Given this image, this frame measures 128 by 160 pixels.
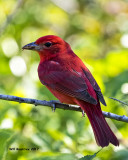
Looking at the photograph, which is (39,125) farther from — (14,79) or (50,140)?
(14,79)

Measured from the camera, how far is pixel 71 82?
3920 millimetres

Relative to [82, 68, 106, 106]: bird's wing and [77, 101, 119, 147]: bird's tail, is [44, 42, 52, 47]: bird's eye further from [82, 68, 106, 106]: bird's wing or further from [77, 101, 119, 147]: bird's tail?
[77, 101, 119, 147]: bird's tail

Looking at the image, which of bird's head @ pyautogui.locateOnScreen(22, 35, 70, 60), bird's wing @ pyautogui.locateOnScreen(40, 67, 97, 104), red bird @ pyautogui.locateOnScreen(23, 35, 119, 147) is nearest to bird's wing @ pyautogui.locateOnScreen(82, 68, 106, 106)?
red bird @ pyautogui.locateOnScreen(23, 35, 119, 147)

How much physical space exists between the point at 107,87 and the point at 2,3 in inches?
156

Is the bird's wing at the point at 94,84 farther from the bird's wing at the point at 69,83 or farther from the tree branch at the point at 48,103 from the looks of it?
the tree branch at the point at 48,103

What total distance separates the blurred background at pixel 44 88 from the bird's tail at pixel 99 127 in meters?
0.11

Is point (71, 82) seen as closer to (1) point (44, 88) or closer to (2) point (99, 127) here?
(2) point (99, 127)

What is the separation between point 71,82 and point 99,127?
0.67 metres

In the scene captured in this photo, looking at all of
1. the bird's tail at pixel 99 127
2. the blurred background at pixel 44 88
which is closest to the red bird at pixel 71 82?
the bird's tail at pixel 99 127

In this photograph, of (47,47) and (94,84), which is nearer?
(94,84)

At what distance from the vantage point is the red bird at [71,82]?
3527mm

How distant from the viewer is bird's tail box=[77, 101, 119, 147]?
3.42m

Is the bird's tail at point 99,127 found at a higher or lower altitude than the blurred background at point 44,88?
lower

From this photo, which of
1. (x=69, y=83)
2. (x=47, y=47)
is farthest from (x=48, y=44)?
(x=69, y=83)
